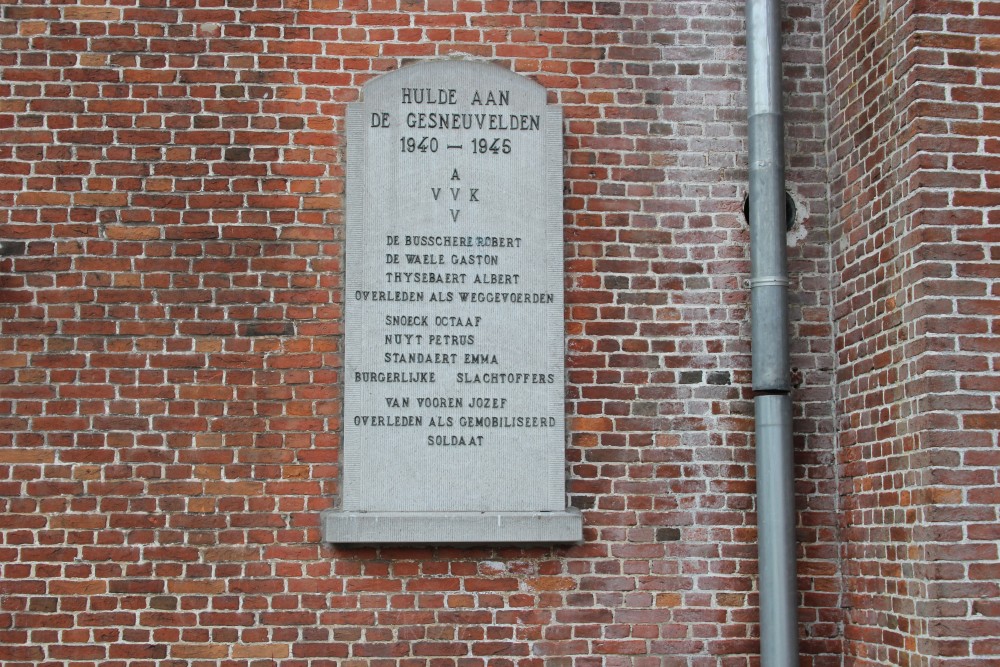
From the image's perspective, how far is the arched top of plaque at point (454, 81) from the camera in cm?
508

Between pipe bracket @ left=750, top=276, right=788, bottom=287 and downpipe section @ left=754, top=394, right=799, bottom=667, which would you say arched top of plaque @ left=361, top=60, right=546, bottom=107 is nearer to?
pipe bracket @ left=750, top=276, right=788, bottom=287

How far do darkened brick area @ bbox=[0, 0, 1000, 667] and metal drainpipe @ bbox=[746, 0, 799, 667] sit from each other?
A: 14 cm

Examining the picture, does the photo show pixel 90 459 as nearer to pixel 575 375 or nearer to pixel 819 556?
pixel 575 375

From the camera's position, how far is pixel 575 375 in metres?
5.02

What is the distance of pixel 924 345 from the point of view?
4270mm

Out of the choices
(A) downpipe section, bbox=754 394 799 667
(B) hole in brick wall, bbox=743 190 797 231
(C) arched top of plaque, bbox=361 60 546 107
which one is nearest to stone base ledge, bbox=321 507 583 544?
(A) downpipe section, bbox=754 394 799 667

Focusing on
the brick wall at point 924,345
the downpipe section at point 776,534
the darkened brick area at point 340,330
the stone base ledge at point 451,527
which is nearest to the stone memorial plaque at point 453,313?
the stone base ledge at point 451,527

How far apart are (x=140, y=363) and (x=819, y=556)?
3.27 meters

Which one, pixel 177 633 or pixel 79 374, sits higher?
pixel 79 374

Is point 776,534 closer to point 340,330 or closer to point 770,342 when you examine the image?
point 770,342

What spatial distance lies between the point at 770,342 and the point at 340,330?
199 centimetres

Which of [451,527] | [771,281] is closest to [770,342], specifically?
[771,281]

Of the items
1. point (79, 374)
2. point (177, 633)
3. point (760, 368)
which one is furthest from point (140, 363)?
point (760, 368)

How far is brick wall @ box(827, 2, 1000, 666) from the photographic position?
4.16 m
